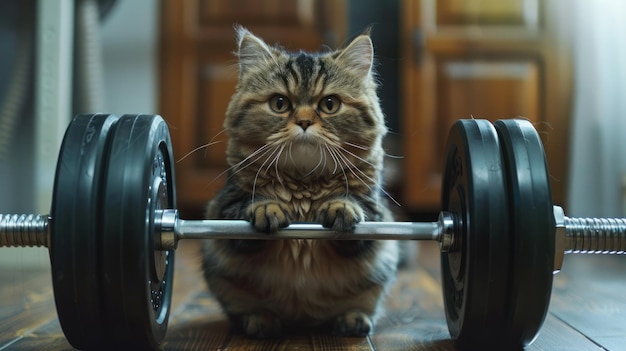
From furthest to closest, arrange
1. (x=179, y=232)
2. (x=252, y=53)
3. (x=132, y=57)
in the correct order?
(x=132, y=57) < (x=252, y=53) < (x=179, y=232)

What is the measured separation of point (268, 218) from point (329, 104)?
299 mm

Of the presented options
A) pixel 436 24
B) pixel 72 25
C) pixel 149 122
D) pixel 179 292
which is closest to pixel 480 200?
pixel 149 122

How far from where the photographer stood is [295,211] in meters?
1.16

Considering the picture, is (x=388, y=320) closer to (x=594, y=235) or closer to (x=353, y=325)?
(x=353, y=325)

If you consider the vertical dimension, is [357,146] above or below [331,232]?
above

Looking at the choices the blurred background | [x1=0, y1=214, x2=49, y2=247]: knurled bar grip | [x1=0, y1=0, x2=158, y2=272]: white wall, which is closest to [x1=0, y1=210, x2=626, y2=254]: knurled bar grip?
[x1=0, y1=214, x2=49, y2=247]: knurled bar grip

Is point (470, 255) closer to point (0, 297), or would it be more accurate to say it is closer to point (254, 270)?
point (254, 270)

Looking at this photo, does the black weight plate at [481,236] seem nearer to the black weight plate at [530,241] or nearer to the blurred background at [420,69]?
the black weight plate at [530,241]

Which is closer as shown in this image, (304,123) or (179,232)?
(179,232)

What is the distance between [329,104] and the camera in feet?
3.93

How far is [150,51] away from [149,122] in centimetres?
233

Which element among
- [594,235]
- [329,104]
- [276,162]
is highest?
[329,104]

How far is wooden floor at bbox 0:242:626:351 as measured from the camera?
113cm

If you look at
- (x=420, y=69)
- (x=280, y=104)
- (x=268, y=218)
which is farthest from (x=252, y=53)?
(x=420, y=69)
